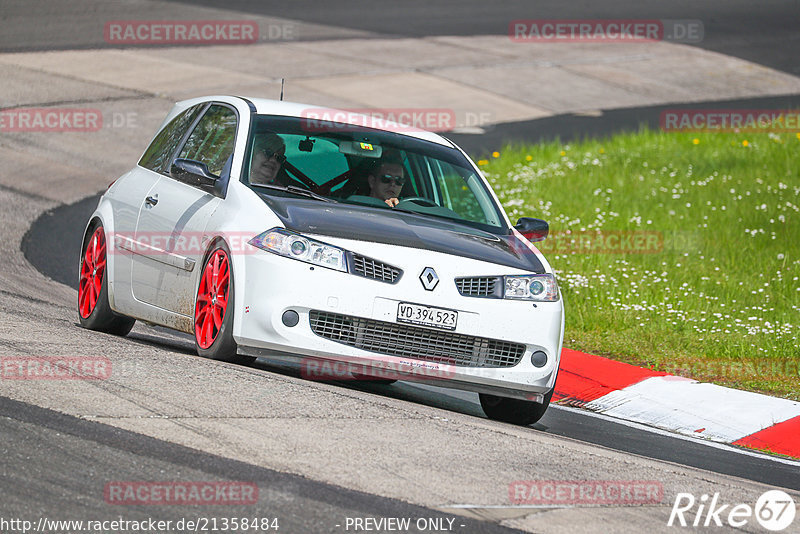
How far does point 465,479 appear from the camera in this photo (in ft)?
19.0

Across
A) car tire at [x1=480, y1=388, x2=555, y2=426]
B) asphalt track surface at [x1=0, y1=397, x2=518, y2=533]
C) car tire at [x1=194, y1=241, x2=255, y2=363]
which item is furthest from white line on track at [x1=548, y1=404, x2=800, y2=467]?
asphalt track surface at [x1=0, y1=397, x2=518, y2=533]

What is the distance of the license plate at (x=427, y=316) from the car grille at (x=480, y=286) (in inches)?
6.4

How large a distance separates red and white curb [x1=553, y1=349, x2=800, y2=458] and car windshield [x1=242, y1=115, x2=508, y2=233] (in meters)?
1.69

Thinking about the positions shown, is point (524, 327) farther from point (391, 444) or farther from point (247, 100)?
point (247, 100)

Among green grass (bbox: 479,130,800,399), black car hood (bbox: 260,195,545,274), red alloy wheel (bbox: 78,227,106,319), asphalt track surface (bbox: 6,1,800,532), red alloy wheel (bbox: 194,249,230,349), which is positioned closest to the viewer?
asphalt track surface (bbox: 6,1,800,532)

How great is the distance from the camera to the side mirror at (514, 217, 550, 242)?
8.65 m

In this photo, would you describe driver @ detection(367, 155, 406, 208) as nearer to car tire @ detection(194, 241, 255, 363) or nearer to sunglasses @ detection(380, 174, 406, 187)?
sunglasses @ detection(380, 174, 406, 187)

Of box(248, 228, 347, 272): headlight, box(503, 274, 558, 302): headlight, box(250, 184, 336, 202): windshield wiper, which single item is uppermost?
box(250, 184, 336, 202): windshield wiper

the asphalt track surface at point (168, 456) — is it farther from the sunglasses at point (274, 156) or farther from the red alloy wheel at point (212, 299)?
the sunglasses at point (274, 156)

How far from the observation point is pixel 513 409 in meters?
8.28

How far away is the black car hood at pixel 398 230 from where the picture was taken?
746 centimetres

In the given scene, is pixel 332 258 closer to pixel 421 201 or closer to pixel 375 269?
pixel 375 269

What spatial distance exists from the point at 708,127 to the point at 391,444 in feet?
57.7

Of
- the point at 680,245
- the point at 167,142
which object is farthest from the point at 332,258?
the point at 680,245
